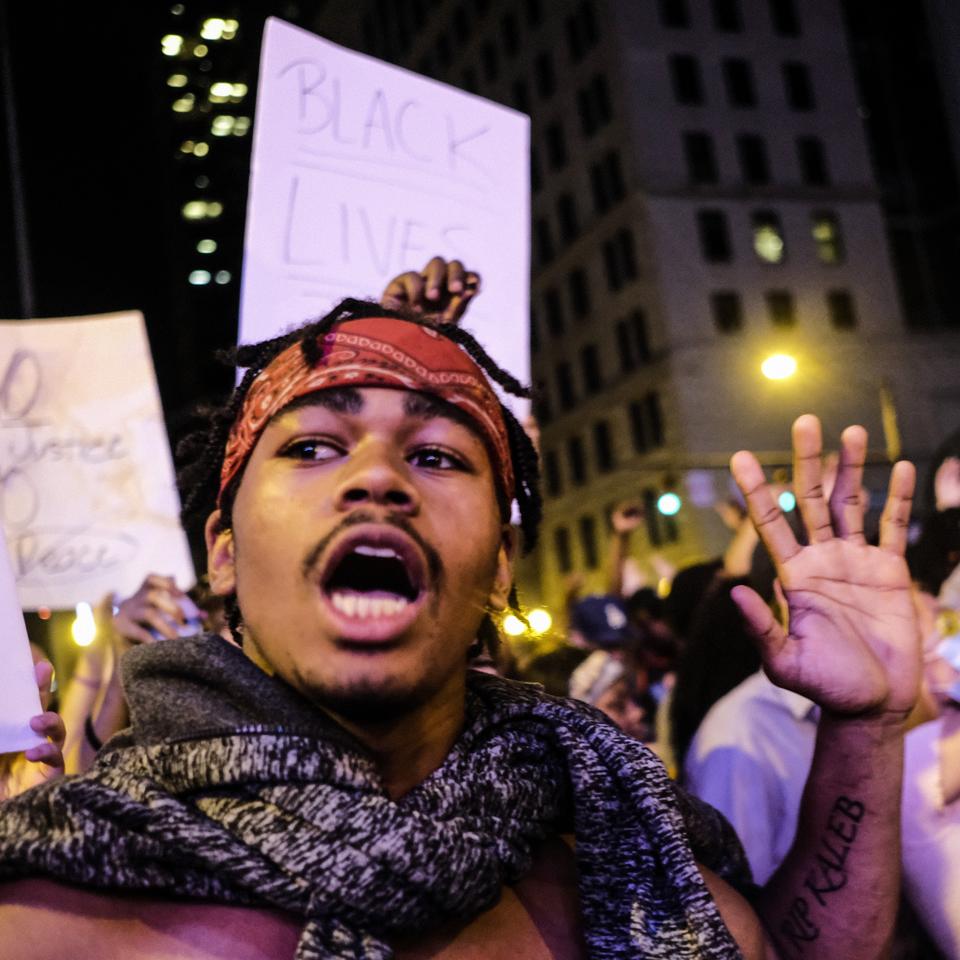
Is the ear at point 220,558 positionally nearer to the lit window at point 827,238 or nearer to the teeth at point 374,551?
the teeth at point 374,551

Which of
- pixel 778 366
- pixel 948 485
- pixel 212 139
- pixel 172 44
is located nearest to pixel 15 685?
pixel 948 485

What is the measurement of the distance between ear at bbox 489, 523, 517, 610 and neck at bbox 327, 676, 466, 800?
21 cm

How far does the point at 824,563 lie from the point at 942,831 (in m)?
0.93

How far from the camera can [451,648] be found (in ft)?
5.90

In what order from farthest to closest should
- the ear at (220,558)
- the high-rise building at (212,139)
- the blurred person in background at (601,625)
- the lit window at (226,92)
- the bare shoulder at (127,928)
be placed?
the lit window at (226,92) < the high-rise building at (212,139) < the blurred person in background at (601,625) < the ear at (220,558) < the bare shoulder at (127,928)

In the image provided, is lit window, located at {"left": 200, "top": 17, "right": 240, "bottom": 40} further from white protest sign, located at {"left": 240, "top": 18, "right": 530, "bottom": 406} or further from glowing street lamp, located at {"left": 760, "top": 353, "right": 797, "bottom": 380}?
white protest sign, located at {"left": 240, "top": 18, "right": 530, "bottom": 406}

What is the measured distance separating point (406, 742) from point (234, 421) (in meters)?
0.74

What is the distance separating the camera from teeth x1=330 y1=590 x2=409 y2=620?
5.65ft

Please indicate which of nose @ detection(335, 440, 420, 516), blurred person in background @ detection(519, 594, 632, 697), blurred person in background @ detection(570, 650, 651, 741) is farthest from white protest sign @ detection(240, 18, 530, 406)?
blurred person in background @ detection(519, 594, 632, 697)

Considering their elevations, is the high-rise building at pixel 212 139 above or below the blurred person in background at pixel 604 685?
above

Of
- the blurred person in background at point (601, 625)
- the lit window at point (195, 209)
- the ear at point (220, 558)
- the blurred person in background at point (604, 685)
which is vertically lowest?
the blurred person in background at point (604, 685)

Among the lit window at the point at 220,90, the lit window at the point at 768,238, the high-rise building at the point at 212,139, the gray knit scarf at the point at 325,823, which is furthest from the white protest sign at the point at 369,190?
the lit window at the point at 220,90

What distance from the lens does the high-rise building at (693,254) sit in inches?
1433

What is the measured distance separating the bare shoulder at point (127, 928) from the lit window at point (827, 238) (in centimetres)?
3989
